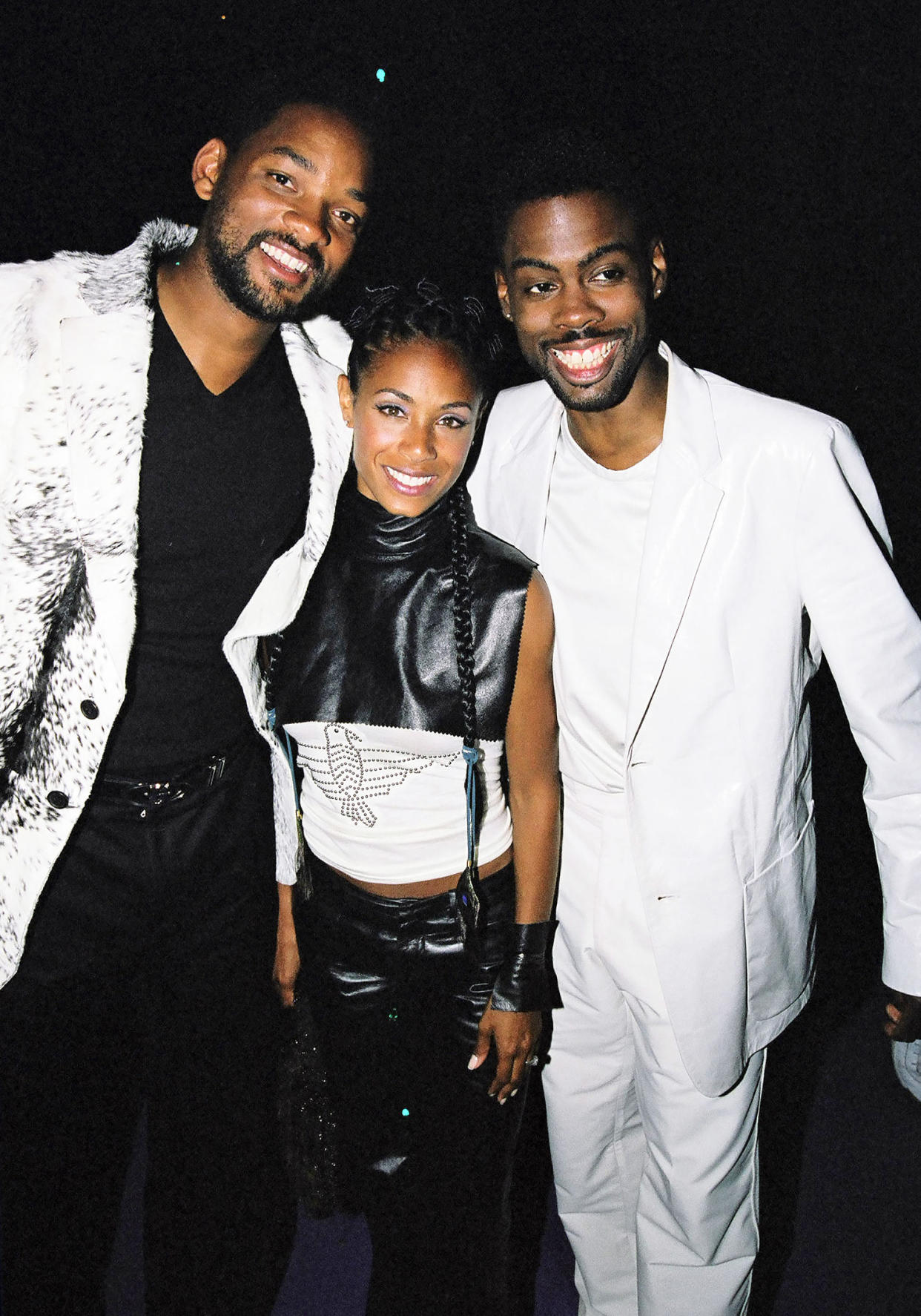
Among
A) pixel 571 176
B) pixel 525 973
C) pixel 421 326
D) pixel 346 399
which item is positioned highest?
pixel 571 176

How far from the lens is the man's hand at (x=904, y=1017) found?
1586 millimetres

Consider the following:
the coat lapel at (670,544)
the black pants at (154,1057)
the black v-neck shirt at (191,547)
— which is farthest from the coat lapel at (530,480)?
the black pants at (154,1057)

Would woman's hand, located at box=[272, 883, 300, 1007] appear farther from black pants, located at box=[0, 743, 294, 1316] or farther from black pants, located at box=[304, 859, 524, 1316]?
black pants, located at box=[304, 859, 524, 1316]

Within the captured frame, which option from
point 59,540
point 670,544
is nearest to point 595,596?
point 670,544

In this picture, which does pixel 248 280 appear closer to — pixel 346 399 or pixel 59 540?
pixel 346 399

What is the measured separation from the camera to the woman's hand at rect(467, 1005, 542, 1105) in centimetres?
157

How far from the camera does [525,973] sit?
61.9 inches

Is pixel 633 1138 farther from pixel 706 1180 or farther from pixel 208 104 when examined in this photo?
pixel 208 104

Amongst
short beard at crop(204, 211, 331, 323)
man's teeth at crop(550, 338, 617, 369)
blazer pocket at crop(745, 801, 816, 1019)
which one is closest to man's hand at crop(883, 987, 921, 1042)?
blazer pocket at crop(745, 801, 816, 1019)

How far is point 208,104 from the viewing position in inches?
80.2

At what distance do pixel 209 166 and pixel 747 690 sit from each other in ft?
4.48

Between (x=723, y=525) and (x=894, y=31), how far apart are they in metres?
1.26

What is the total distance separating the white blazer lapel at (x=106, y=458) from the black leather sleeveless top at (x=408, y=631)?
324mm

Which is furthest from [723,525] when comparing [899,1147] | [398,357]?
[899,1147]
